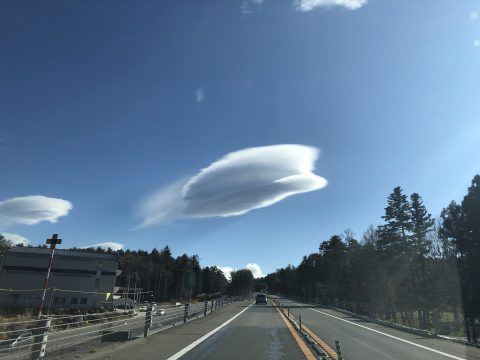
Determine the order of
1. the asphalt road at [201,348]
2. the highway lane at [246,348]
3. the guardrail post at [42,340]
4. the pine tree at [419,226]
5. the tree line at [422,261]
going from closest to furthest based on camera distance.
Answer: the guardrail post at [42,340], the asphalt road at [201,348], the highway lane at [246,348], the tree line at [422,261], the pine tree at [419,226]

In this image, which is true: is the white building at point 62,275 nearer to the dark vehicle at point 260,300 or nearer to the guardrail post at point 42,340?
the dark vehicle at point 260,300

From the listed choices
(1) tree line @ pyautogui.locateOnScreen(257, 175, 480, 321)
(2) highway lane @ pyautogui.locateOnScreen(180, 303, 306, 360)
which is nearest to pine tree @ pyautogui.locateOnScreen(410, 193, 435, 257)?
(1) tree line @ pyautogui.locateOnScreen(257, 175, 480, 321)

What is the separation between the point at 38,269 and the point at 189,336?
271 feet

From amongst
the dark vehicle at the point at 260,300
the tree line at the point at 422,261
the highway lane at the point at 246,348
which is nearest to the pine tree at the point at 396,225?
the tree line at the point at 422,261

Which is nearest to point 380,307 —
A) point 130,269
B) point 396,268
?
point 396,268

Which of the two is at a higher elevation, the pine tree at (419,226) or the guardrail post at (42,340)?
the pine tree at (419,226)

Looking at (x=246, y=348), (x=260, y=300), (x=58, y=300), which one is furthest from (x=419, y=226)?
(x=58, y=300)

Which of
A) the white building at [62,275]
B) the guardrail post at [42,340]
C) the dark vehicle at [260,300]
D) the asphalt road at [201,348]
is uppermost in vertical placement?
the white building at [62,275]

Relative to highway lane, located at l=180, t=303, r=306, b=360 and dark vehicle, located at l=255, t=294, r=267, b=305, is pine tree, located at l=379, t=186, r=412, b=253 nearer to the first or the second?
dark vehicle, located at l=255, t=294, r=267, b=305

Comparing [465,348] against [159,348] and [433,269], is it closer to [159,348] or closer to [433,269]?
[159,348]

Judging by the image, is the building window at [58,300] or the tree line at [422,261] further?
the building window at [58,300]

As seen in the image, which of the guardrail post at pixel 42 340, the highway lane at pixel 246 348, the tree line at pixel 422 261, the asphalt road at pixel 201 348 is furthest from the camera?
the tree line at pixel 422 261

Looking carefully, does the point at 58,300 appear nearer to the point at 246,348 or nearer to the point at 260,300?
the point at 260,300

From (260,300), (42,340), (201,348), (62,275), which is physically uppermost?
(62,275)
